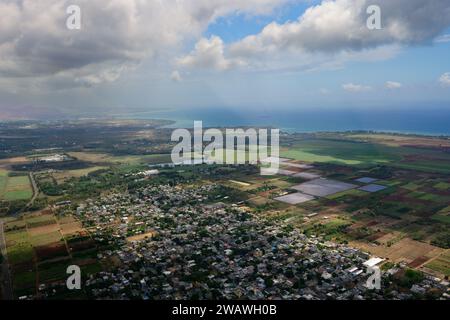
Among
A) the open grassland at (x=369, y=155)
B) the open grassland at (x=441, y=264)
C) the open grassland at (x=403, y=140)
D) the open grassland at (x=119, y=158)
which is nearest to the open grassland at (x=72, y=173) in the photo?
the open grassland at (x=119, y=158)

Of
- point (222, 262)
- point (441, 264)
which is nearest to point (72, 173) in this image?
point (222, 262)

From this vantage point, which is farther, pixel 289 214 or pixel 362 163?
pixel 362 163

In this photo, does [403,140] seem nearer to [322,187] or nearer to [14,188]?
[322,187]

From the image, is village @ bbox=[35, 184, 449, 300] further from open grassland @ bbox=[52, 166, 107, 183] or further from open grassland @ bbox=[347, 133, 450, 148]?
open grassland @ bbox=[347, 133, 450, 148]

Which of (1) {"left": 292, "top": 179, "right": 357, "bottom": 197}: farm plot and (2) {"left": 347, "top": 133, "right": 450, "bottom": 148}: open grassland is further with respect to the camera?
(2) {"left": 347, "top": 133, "right": 450, "bottom": 148}: open grassland

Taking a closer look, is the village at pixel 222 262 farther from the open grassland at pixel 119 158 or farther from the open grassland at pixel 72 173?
the open grassland at pixel 119 158

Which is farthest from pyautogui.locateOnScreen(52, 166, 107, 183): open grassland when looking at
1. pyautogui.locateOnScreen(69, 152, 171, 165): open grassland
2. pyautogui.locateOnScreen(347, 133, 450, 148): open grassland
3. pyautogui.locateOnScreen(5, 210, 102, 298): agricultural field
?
pyautogui.locateOnScreen(347, 133, 450, 148): open grassland

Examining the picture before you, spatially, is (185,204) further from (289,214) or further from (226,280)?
(226,280)
